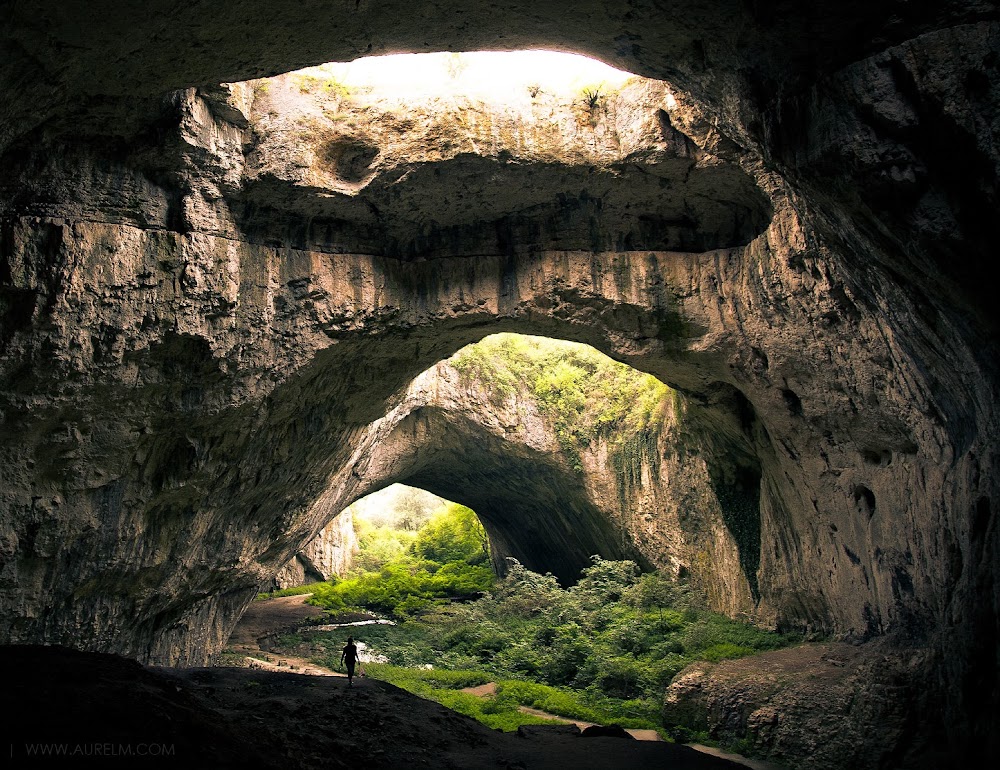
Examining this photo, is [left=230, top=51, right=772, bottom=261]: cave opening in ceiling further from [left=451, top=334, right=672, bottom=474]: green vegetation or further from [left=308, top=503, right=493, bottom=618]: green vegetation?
[left=308, top=503, right=493, bottom=618]: green vegetation

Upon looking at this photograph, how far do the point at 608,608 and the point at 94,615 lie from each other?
921 cm

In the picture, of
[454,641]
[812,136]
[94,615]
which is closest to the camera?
[812,136]

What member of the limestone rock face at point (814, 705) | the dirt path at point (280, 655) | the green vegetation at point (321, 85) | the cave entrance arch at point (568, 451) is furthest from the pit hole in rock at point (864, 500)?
the green vegetation at point (321, 85)

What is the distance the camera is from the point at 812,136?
573 centimetres

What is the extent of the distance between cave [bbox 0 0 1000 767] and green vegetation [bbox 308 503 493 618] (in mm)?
9057

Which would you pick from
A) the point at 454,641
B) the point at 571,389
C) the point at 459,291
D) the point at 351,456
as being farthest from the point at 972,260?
the point at 454,641

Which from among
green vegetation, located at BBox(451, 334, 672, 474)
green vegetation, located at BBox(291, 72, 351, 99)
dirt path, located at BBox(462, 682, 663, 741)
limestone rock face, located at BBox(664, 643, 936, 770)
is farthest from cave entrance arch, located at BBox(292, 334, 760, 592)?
green vegetation, located at BBox(291, 72, 351, 99)

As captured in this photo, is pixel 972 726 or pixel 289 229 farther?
pixel 289 229

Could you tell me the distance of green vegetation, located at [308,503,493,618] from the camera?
2244 centimetres

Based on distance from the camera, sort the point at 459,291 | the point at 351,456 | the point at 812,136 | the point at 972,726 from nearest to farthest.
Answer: the point at 812,136 → the point at 972,726 → the point at 459,291 → the point at 351,456

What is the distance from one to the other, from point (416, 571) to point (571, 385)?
1207cm

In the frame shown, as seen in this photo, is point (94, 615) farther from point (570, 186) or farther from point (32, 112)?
point (570, 186)

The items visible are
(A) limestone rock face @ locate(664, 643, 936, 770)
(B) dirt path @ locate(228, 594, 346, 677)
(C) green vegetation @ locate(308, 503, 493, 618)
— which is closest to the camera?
(A) limestone rock face @ locate(664, 643, 936, 770)

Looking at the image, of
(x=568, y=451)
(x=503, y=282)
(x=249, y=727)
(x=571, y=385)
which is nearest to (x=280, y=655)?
(x=568, y=451)
